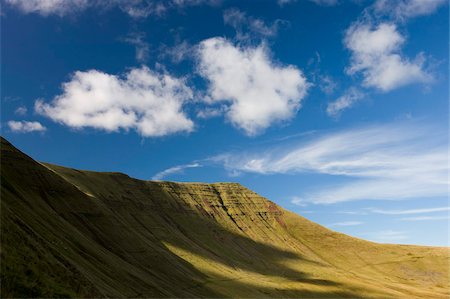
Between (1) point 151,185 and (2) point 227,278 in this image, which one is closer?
(2) point 227,278

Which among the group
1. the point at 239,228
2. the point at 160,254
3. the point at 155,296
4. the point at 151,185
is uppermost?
the point at 151,185

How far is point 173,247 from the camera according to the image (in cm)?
10100

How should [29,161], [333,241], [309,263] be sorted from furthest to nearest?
[333,241] → [309,263] → [29,161]

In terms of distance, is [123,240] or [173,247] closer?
[123,240]

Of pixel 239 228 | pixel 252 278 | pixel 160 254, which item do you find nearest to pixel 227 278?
pixel 252 278

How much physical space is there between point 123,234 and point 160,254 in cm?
986

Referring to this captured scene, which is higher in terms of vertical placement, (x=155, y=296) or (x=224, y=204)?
(x=224, y=204)

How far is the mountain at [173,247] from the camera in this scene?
34.1m

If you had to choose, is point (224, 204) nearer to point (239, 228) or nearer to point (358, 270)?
point (239, 228)

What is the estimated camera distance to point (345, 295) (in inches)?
3625

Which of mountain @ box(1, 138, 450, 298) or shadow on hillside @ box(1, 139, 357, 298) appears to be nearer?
mountain @ box(1, 138, 450, 298)

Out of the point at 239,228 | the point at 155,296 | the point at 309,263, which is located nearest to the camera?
the point at 155,296

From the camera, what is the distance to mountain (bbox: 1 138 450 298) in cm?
3409

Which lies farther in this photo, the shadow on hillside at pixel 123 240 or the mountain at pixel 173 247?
the shadow on hillside at pixel 123 240
